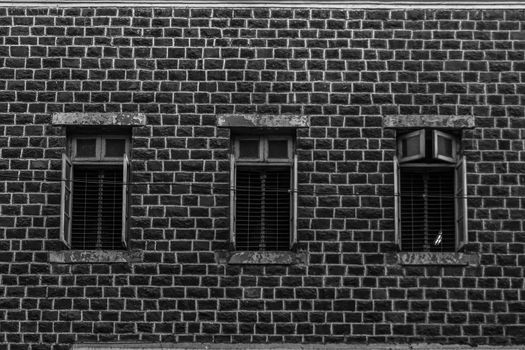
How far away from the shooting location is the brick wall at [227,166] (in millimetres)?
15875

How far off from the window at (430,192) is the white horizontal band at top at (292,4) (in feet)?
6.14

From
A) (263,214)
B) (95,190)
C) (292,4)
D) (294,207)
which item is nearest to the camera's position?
(294,207)

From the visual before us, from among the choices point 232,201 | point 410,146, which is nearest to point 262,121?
point 232,201

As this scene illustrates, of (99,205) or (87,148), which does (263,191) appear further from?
(87,148)

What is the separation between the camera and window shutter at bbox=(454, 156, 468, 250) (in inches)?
634

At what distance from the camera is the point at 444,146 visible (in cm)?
1638

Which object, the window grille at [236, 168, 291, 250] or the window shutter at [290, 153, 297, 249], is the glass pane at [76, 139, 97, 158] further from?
the window shutter at [290, 153, 297, 249]

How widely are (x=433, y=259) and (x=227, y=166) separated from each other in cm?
309

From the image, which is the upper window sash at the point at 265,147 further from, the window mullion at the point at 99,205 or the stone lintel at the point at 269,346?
the stone lintel at the point at 269,346

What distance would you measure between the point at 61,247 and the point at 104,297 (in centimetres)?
92

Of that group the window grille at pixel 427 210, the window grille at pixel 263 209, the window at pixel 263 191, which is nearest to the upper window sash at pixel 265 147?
the window at pixel 263 191

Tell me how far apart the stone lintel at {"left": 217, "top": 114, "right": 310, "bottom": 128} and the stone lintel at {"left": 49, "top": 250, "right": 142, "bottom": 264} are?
7.13 feet

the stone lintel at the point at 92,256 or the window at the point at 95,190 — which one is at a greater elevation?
the window at the point at 95,190

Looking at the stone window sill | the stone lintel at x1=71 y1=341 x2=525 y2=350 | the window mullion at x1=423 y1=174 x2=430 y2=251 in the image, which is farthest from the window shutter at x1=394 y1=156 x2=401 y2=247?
the stone lintel at x1=71 y1=341 x2=525 y2=350
